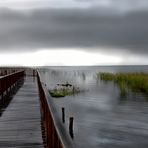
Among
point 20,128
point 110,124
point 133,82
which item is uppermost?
point 20,128

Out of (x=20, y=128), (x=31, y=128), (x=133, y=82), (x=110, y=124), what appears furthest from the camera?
(x=133, y=82)

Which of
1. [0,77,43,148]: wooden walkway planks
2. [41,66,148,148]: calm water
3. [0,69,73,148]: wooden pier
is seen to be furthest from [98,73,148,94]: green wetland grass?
[0,69,73,148]: wooden pier

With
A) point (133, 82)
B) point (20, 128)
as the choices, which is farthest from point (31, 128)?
point (133, 82)

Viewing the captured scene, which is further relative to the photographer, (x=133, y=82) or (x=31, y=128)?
(x=133, y=82)

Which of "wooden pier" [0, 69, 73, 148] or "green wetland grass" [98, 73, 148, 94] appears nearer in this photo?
"wooden pier" [0, 69, 73, 148]

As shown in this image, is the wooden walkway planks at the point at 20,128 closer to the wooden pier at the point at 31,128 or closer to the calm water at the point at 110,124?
the wooden pier at the point at 31,128

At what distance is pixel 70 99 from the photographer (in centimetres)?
4472

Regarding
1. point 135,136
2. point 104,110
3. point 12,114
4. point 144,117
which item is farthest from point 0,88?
point 104,110

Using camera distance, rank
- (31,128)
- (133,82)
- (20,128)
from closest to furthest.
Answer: (31,128) < (20,128) < (133,82)

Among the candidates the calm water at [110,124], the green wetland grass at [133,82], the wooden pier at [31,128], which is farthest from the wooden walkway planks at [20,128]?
the green wetland grass at [133,82]

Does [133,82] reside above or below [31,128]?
below

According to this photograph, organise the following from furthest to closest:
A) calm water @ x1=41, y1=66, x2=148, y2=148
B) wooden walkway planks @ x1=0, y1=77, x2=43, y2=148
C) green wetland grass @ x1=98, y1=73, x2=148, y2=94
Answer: green wetland grass @ x1=98, y1=73, x2=148, y2=94
calm water @ x1=41, y1=66, x2=148, y2=148
wooden walkway planks @ x1=0, y1=77, x2=43, y2=148

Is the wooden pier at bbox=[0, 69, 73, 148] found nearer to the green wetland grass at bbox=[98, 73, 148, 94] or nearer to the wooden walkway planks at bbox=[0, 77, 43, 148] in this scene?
the wooden walkway planks at bbox=[0, 77, 43, 148]

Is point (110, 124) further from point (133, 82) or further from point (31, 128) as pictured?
point (133, 82)
